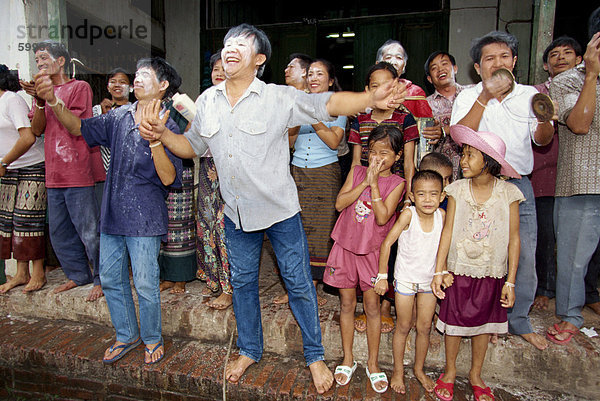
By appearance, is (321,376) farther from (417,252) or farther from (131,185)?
(131,185)

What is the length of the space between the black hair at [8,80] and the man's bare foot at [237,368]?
308cm

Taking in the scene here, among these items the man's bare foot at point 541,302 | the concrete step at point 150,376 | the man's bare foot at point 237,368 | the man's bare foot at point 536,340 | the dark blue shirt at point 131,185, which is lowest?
the concrete step at point 150,376

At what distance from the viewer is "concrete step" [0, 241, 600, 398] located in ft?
7.96

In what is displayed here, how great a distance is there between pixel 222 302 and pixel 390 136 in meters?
1.73

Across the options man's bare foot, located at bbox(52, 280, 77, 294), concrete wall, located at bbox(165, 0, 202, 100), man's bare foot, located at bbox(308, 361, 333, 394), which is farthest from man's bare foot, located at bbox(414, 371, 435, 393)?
concrete wall, located at bbox(165, 0, 202, 100)

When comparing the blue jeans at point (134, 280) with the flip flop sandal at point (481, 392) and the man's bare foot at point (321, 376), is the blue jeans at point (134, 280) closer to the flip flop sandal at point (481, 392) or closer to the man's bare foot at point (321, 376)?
the man's bare foot at point (321, 376)

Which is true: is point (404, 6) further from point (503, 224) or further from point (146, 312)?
point (146, 312)

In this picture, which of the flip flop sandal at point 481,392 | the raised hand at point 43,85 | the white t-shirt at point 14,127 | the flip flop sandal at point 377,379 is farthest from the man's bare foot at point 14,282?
the flip flop sandal at point 481,392

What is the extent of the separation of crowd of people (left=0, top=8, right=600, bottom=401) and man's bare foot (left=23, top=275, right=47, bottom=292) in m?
1.25

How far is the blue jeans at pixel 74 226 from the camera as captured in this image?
334 cm

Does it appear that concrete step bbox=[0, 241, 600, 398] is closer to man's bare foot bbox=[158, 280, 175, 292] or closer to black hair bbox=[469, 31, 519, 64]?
man's bare foot bbox=[158, 280, 175, 292]

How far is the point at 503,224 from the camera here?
2293 millimetres

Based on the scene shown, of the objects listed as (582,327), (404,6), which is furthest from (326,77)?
(404,6)

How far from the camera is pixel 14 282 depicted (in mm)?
3664
